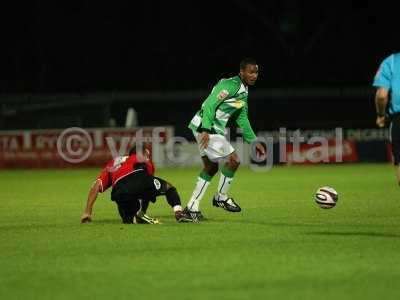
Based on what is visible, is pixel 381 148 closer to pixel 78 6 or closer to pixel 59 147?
pixel 59 147

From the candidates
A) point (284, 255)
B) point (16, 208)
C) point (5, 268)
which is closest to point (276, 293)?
point (284, 255)

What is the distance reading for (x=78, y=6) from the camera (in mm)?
35562

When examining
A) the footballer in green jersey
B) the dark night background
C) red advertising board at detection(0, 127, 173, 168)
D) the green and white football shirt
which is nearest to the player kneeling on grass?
the footballer in green jersey

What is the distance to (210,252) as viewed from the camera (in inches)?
336

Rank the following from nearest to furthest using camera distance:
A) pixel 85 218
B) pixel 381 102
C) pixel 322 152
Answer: pixel 381 102, pixel 85 218, pixel 322 152

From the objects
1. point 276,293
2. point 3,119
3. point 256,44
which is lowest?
point 276,293

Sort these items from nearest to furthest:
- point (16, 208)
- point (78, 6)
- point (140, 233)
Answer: point (140, 233) → point (16, 208) → point (78, 6)

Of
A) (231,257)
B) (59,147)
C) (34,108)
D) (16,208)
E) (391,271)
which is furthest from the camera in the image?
(34,108)

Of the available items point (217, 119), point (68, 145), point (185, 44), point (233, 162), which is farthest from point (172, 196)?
point (185, 44)

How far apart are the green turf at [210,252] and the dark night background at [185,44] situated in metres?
18.2

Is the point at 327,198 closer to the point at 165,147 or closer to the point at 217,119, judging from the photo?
the point at 217,119

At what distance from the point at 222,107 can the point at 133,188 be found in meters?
1.82

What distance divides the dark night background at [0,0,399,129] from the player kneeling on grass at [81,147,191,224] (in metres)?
20.2

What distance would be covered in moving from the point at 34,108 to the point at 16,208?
53.4 feet
